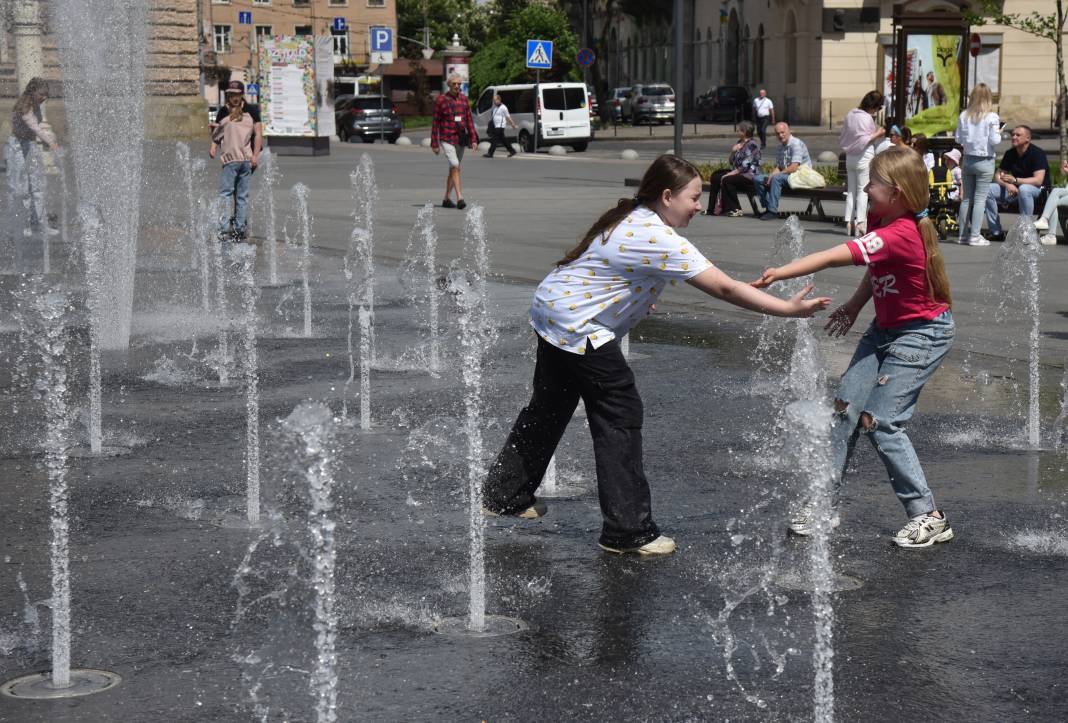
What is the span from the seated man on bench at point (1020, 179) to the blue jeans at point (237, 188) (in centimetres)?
824

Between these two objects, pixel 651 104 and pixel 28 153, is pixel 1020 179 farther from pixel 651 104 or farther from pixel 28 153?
pixel 651 104

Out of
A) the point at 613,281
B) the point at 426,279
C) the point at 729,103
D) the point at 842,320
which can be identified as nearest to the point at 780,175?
the point at 426,279

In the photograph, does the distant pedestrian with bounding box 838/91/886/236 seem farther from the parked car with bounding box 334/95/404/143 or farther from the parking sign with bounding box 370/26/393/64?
the parking sign with bounding box 370/26/393/64

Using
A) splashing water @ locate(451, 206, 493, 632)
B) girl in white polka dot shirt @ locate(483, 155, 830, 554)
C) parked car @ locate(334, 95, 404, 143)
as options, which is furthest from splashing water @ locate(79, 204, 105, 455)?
parked car @ locate(334, 95, 404, 143)

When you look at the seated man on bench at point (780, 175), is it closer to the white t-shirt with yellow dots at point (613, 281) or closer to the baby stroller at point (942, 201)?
the baby stroller at point (942, 201)

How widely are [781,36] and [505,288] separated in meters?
48.5

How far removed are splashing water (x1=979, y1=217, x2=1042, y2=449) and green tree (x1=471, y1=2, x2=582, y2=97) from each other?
45289 mm

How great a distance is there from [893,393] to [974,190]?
1165 centimetres

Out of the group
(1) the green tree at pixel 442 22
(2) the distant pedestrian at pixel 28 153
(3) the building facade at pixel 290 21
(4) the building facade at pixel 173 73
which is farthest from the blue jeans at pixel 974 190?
(1) the green tree at pixel 442 22

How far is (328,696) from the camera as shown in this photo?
3.92 m

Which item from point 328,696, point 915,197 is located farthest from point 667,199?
point 328,696

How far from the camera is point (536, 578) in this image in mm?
5484

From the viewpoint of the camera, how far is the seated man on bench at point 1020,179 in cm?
1745

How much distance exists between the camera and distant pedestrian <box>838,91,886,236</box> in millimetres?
17250
